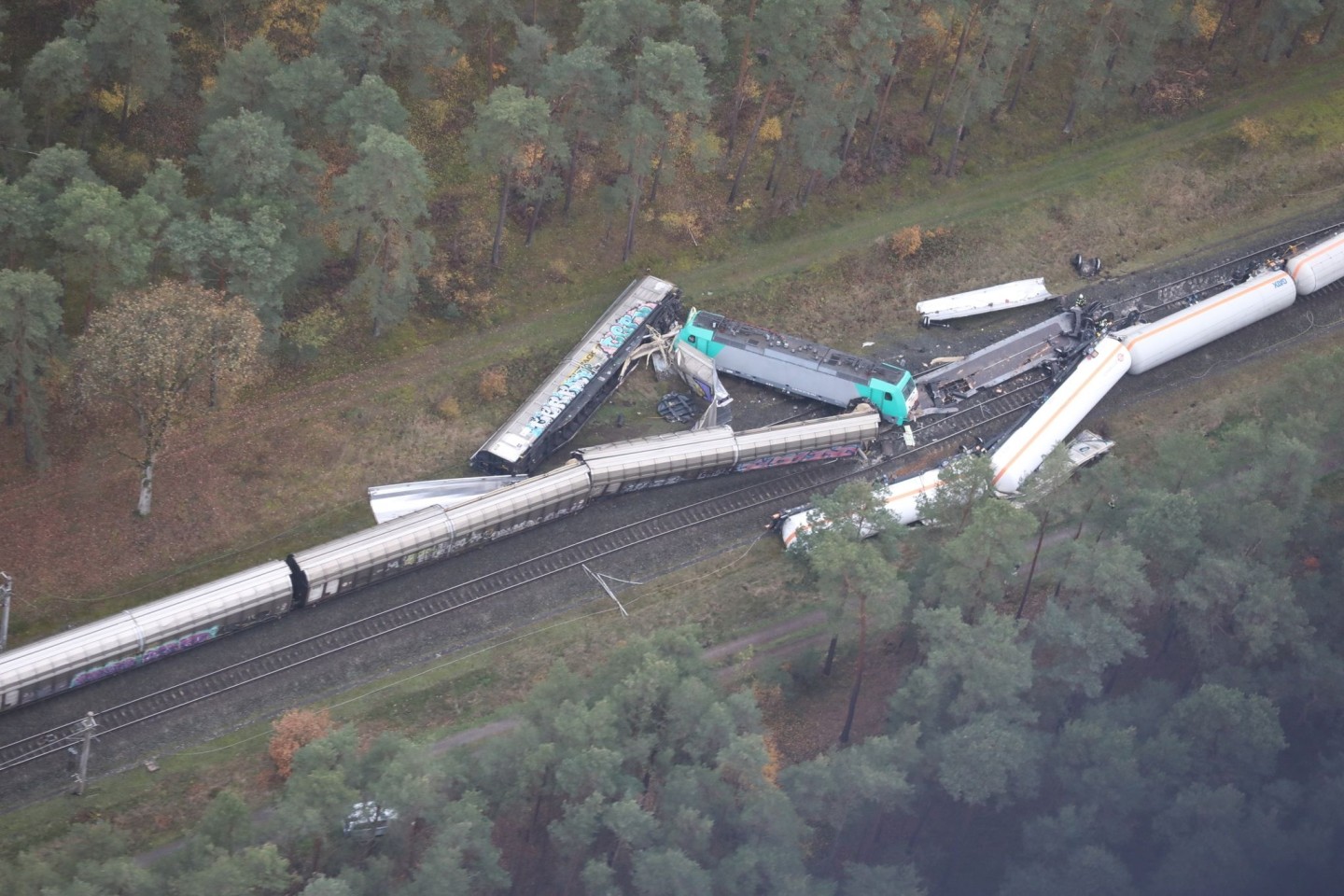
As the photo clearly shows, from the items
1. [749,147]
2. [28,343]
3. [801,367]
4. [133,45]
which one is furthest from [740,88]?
[28,343]

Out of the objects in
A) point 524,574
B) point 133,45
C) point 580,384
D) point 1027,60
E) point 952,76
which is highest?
point 1027,60

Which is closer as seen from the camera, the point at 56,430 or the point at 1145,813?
the point at 1145,813

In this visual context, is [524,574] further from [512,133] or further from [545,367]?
[512,133]

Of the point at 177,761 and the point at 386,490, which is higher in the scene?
the point at 386,490

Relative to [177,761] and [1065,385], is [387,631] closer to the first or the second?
[177,761]

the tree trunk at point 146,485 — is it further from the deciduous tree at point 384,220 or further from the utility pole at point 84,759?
the deciduous tree at point 384,220

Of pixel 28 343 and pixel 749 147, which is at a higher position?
pixel 749 147

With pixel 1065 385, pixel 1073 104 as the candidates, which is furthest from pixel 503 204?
pixel 1073 104

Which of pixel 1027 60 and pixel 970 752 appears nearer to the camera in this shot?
pixel 970 752
